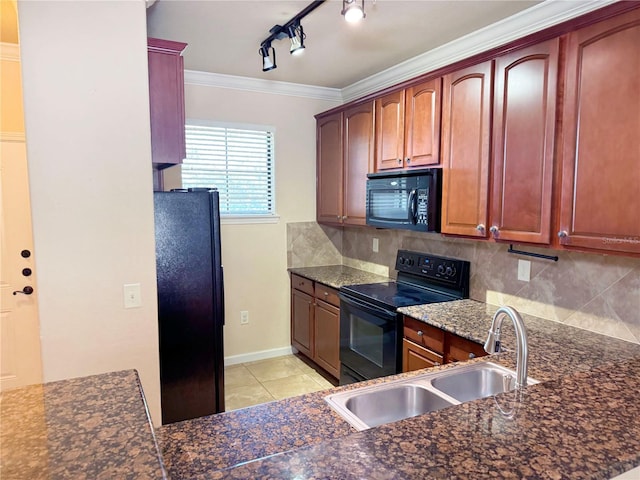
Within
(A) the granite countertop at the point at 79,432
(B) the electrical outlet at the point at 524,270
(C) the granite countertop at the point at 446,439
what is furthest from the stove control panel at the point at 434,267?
(A) the granite countertop at the point at 79,432

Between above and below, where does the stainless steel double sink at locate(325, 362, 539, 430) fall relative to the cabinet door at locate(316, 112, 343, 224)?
below

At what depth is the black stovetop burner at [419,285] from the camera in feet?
9.33

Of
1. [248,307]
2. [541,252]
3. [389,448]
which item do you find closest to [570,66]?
[541,252]

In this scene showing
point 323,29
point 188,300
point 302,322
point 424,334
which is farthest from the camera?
point 302,322

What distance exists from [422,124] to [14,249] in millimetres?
2846

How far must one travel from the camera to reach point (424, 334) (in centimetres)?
237

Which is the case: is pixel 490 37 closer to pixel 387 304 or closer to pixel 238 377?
pixel 387 304

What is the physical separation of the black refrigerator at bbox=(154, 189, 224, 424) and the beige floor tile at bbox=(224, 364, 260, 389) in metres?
0.95

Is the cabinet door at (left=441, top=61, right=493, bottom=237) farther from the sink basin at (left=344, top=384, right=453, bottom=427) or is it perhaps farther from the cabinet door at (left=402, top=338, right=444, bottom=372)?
the sink basin at (left=344, top=384, right=453, bottom=427)

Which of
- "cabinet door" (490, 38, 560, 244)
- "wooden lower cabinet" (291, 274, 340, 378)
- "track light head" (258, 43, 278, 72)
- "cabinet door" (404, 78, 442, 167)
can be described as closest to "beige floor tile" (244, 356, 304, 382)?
"wooden lower cabinet" (291, 274, 340, 378)

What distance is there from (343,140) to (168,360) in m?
2.24

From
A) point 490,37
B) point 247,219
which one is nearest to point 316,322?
point 247,219

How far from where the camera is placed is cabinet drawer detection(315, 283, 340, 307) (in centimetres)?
335

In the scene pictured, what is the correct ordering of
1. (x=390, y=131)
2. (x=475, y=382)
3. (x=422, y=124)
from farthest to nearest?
(x=390, y=131) < (x=422, y=124) < (x=475, y=382)
